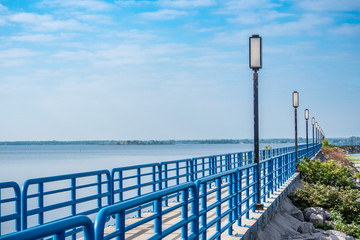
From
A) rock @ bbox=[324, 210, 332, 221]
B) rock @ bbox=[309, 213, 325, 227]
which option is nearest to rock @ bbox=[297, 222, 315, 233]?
rock @ bbox=[309, 213, 325, 227]

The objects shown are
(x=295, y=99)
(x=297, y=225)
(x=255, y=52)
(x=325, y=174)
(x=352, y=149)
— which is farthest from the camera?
(x=352, y=149)

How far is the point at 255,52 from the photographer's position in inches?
464

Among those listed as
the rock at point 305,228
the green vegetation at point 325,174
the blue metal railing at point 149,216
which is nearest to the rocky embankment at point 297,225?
the rock at point 305,228

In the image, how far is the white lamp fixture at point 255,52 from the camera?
11758 mm

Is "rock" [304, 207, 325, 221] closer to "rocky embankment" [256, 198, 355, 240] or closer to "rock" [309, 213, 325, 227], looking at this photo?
"rocky embankment" [256, 198, 355, 240]

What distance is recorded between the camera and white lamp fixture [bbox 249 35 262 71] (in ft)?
38.6

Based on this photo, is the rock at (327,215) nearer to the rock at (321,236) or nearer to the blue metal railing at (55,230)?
the rock at (321,236)

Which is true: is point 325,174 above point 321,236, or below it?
above

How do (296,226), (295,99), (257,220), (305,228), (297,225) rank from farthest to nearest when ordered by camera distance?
1. (295,99)
2. (297,225)
3. (296,226)
4. (305,228)
5. (257,220)

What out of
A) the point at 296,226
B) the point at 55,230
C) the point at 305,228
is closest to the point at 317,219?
the point at 296,226

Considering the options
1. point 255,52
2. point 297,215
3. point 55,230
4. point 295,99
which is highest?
point 255,52

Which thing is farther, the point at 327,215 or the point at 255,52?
the point at 327,215

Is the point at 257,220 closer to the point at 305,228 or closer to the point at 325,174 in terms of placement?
the point at 305,228

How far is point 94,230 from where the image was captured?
11.1ft
